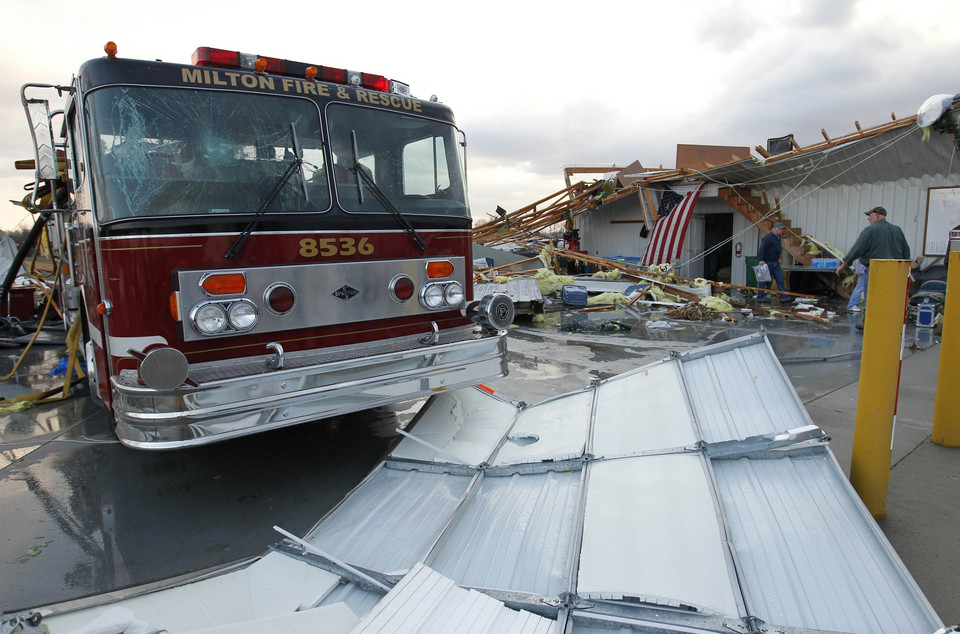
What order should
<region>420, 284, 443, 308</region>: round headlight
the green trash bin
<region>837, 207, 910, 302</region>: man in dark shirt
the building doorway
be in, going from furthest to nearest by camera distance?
the building doorway → the green trash bin → <region>837, 207, 910, 302</region>: man in dark shirt → <region>420, 284, 443, 308</region>: round headlight

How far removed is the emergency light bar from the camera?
3.58 meters

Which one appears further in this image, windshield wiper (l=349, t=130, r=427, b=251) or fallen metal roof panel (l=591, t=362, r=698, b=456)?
windshield wiper (l=349, t=130, r=427, b=251)

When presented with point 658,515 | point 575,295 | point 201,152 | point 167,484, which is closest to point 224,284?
point 201,152

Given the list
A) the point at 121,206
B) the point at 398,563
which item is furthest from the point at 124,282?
the point at 398,563

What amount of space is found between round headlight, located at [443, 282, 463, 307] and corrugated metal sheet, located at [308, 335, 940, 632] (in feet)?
3.16

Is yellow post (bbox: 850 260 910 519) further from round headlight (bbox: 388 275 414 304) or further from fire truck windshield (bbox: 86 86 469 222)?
fire truck windshield (bbox: 86 86 469 222)

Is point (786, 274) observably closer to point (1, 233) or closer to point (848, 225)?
point (848, 225)

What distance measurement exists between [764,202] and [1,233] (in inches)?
793

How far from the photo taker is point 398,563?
2.79 meters

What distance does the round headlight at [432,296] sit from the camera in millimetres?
4184

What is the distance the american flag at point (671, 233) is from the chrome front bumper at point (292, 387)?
11073 mm

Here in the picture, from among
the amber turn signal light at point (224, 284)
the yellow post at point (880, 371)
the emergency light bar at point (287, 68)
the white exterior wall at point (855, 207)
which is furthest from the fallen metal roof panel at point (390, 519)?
the white exterior wall at point (855, 207)

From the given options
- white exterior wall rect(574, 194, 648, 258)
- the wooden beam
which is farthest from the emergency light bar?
white exterior wall rect(574, 194, 648, 258)

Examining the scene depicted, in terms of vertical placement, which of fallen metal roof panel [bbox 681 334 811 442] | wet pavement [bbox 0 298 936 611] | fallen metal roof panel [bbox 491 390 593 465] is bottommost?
wet pavement [bbox 0 298 936 611]
